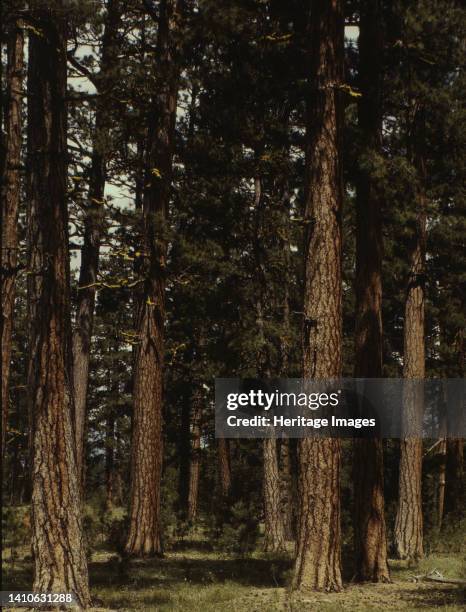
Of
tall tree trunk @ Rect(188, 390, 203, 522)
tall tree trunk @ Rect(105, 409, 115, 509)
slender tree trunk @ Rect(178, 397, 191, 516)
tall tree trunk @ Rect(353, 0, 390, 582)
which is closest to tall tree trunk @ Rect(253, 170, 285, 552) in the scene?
tall tree trunk @ Rect(353, 0, 390, 582)

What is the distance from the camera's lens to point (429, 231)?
71.9 feet

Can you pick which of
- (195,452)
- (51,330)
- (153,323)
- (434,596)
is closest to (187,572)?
(434,596)

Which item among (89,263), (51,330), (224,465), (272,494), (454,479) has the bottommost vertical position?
(272,494)

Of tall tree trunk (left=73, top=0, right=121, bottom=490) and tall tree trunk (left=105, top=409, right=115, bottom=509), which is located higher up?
tall tree trunk (left=73, top=0, right=121, bottom=490)

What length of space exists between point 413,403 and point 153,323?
602 cm

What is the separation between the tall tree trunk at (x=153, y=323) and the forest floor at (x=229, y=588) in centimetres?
84

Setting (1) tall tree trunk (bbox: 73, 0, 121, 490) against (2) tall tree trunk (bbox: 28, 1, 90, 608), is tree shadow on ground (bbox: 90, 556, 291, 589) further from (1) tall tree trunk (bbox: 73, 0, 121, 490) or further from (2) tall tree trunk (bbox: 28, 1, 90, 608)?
(1) tall tree trunk (bbox: 73, 0, 121, 490)

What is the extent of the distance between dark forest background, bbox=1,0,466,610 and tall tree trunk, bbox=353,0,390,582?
0.11 feet

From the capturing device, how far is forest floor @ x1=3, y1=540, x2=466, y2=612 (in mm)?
10289

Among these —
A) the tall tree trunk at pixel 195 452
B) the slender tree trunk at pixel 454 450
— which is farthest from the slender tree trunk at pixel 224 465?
the slender tree trunk at pixel 454 450

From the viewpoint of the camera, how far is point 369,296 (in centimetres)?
1314

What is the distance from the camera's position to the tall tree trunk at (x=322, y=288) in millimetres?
11180

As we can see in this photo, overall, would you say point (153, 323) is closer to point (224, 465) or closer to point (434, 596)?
point (434, 596)

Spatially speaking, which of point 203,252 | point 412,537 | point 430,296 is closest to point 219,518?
point 412,537
